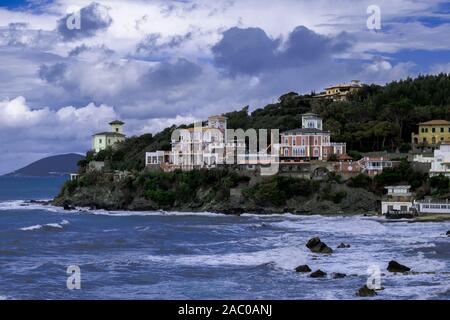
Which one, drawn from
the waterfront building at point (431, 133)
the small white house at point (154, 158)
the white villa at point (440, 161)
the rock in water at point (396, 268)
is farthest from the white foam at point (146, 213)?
the rock in water at point (396, 268)

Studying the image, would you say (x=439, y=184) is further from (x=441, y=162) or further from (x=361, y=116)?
(x=361, y=116)

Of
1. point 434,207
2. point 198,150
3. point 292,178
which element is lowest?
point 434,207

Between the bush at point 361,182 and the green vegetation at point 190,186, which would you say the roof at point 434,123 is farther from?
the green vegetation at point 190,186

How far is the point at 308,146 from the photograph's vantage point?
74438mm

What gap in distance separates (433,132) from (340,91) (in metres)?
30.8

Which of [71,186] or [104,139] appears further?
[104,139]

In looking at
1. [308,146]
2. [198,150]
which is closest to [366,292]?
[308,146]

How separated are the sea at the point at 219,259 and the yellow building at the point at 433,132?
939 inches

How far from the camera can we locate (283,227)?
50.6m

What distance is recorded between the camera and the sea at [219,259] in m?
25.3

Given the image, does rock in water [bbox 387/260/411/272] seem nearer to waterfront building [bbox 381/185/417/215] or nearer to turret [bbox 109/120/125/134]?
waterfront building [bbox 381/185/417/215]

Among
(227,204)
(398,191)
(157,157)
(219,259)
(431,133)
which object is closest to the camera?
(219,259)
